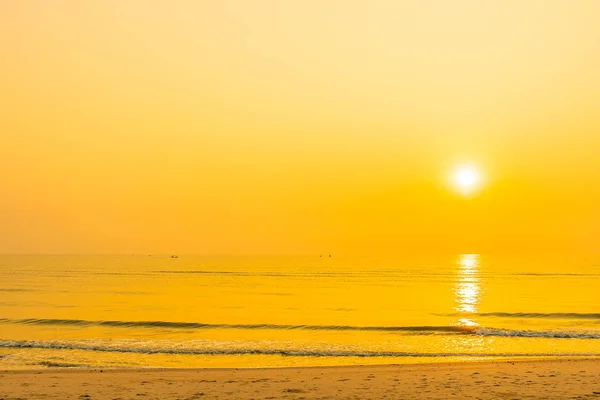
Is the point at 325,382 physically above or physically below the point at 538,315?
below

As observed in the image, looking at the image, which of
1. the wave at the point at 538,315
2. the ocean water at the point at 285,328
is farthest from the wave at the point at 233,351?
the wave at the point at 538,315

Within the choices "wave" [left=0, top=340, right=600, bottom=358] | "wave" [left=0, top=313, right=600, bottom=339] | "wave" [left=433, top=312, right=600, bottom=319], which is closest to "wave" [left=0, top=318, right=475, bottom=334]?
"wave" [left=0, top=313, right=600, bottom=339]

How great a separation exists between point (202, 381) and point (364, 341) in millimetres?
17539

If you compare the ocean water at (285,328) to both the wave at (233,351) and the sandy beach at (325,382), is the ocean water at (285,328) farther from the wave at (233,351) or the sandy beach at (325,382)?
the sandy beach at (325,382)

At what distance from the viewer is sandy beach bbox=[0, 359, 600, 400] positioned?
1895cm

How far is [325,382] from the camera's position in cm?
2136

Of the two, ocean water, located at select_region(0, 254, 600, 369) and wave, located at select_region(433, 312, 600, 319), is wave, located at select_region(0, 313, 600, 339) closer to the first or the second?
ocean water, located at select_region(0, 254, 600, 369)

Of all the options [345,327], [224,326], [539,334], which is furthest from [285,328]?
[539,334]

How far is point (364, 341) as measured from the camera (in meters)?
37.4

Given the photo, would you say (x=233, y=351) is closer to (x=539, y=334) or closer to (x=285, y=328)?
(x=285, y=328)

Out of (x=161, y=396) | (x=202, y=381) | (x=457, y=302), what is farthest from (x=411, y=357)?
(x=457, y=302)

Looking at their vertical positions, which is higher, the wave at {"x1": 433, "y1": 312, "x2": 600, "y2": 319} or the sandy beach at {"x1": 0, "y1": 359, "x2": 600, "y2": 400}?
the wave at {"x1": 433, "y1": 312, "x2": 600, "y2": 319}

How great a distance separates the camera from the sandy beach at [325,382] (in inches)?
746

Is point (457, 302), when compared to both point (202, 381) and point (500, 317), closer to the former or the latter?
point (500, 317)
